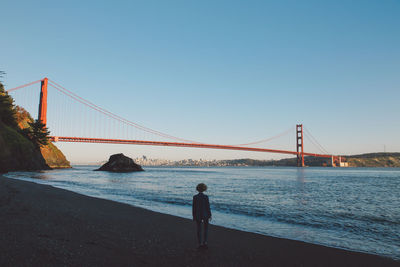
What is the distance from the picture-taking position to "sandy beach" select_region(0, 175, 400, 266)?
4266 millimetres

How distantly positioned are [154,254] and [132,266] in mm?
779

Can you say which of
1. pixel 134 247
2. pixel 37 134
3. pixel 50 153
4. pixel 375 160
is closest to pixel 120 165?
pixel 37 134

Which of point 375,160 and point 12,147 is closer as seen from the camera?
point 12,147

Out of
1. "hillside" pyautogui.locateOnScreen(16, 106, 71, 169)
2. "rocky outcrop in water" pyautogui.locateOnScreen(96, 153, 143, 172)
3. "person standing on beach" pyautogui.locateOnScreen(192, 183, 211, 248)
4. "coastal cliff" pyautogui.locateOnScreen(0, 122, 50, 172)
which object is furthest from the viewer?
"hillside" pyautogui.locateOnScreen(16, 106, 71, 169)

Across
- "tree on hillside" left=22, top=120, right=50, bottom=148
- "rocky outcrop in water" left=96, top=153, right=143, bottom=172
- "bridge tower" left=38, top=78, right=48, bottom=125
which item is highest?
"bridge tower" left=38, top=78, right=48, bottom=125

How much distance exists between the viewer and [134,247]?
17.0 ft

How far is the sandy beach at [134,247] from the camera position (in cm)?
427

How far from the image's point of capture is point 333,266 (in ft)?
16.1

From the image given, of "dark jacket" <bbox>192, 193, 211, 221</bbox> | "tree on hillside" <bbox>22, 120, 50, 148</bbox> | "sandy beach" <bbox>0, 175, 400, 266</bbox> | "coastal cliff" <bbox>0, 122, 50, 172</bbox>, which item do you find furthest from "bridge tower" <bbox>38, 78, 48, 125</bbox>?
"dark jacket" <bbox>192, 193, 211, 221</bbox>

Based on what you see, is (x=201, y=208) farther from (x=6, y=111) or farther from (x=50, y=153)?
(x=50, y=153)

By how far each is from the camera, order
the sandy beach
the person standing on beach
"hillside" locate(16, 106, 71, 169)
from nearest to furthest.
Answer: the sandy beach → the person standing on beach → "hillside" locate(16, 106, 71, 169)

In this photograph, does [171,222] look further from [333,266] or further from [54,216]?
[333,266]

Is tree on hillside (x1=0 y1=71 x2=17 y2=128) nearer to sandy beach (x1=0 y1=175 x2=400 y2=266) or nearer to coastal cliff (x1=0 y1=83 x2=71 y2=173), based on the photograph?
coastal cliff (x1=0 y1=83 x2=71 y2=173)

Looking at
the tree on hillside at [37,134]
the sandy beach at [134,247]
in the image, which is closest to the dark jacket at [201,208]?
the sandy beach at [134,247]
